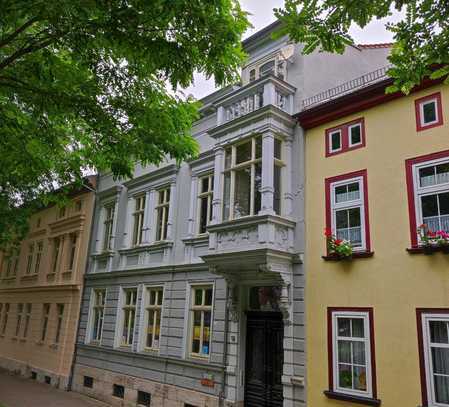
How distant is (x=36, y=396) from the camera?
50.6 feet

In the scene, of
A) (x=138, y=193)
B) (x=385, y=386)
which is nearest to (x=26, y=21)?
(x=385, y=386)

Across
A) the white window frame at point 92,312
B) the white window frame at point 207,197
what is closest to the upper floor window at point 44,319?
the white window frame at point 92,312

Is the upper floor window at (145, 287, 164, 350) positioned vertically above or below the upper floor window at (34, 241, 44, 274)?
below

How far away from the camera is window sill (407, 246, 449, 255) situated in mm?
7932

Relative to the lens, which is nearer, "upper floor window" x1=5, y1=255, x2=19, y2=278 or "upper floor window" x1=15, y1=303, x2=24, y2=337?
"upper floor window" x1=15, y1=303, x2=24, y2=337

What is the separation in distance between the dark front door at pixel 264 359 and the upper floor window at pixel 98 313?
25.3 feet

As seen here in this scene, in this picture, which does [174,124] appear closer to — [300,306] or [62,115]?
[62,115]

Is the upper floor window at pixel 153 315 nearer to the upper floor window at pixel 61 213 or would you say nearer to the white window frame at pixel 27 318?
the upper floor window at pixel 61 213

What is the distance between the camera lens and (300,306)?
1012cm

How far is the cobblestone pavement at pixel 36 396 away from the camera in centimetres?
1420

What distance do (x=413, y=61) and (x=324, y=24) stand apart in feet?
3.15

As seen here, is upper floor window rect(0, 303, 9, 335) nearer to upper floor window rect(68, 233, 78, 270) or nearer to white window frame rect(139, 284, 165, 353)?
upper floor window rect(68, 233, 78, 270)

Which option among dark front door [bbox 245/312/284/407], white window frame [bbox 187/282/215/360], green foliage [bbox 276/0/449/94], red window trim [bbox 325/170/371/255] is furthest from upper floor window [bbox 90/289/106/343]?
green foliage [bbox 276/0/449/94]

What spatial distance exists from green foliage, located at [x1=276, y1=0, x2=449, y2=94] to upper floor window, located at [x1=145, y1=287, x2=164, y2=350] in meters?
11.4
